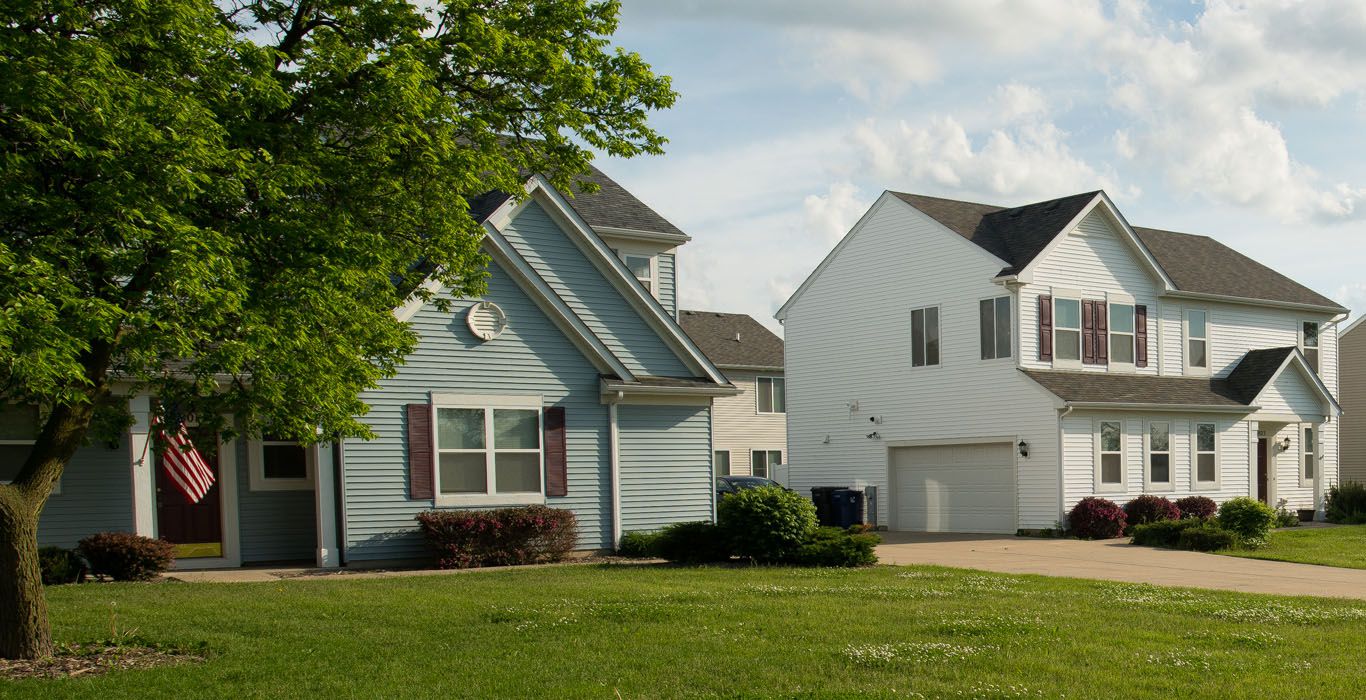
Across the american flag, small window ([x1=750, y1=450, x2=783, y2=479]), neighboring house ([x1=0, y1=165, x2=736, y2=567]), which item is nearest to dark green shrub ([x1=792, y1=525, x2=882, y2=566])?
neighboring house ([x1=0, y1=165, x2=736, y2=567])

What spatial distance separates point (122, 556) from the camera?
17281 millimetres

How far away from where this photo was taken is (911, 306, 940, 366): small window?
3120cm

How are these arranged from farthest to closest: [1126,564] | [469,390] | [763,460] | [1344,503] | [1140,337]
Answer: [763,460] < [1344,503] < [1140,337] < [1126,564] < [469,390]

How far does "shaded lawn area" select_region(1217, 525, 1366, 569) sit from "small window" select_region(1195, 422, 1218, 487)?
330cm

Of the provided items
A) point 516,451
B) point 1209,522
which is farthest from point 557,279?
point 1209,522

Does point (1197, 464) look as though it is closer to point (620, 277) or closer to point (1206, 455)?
point (1206, 455)

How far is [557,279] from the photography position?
2186 cm

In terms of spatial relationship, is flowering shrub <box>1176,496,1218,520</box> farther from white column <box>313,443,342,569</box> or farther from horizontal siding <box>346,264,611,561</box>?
white column <box>313,443,342,569</box>

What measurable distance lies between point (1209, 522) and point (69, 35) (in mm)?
21956

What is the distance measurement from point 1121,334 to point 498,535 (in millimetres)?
18162

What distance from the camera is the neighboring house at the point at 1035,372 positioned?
29.4 m

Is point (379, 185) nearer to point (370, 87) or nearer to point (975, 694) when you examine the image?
point (370, 87)

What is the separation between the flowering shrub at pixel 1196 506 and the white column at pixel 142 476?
22448 millimetres

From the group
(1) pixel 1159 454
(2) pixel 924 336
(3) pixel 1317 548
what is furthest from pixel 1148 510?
(2) pixel 924 336
